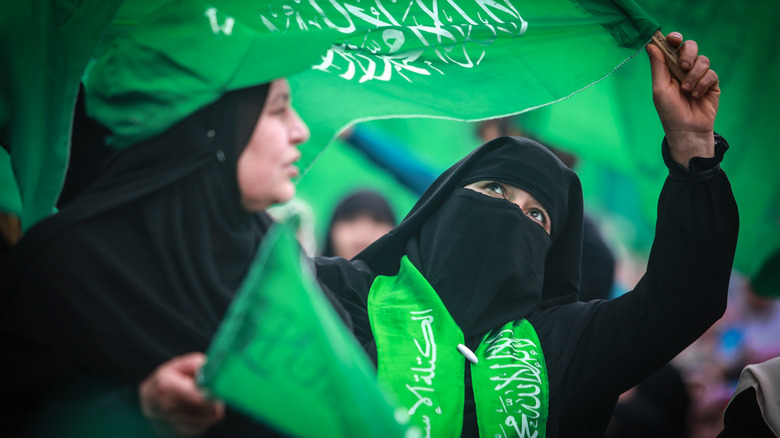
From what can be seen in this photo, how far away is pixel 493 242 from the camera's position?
2.70 meters

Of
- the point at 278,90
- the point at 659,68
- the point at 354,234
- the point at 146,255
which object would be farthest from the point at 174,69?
the point at 354,234

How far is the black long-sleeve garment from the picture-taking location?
2467 millimetres

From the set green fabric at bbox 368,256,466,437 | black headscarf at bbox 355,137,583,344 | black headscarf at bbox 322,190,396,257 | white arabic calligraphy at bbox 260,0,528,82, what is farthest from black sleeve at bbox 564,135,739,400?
black headscarf at bbox 322,190,396,257

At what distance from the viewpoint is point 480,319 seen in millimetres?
2617

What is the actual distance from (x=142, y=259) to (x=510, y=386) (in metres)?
1.26

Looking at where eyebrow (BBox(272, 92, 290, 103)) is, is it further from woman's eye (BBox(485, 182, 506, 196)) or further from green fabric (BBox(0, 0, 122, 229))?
woman's eye (BBox(485, 182, 506, 196))

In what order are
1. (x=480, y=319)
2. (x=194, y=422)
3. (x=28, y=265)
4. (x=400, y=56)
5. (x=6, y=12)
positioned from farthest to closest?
(x=400, y=56), (x=480, y=319), (x=6, y=12), (x=28, y=265), (x=194, y=422)

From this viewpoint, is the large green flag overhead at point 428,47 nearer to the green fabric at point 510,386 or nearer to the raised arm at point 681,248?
the raised arm at point 681,248

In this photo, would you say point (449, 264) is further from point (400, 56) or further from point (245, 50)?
point (245, 50)

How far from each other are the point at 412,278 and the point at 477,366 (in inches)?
15.7

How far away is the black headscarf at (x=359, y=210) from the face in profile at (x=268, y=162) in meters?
3.12

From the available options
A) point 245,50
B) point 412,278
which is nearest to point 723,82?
point 412,278

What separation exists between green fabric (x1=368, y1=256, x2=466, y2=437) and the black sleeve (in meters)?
0.47

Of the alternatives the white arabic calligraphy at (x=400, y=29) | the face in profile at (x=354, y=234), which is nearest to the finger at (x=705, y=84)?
the white arabic calligraphy at (x=400, y=29)
